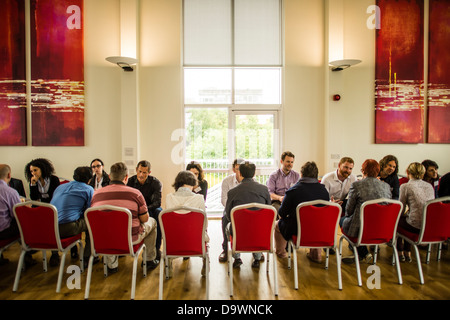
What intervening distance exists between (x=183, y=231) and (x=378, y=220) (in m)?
1.82

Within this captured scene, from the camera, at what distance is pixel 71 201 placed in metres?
2.94

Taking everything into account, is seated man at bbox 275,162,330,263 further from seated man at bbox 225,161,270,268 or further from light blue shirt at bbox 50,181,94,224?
light blue shirt at bbox 50,181,94,224

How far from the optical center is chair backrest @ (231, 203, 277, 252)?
2533 mm

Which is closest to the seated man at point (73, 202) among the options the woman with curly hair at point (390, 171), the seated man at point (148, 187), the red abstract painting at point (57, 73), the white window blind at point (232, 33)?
the seated man at point (148, 187)

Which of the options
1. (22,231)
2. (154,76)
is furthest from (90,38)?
(22,231)

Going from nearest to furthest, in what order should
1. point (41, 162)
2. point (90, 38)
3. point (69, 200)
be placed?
point (69, 200) → point (41, 162) → point (90, 38)

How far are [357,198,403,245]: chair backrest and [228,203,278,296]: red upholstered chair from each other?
887 millimetres

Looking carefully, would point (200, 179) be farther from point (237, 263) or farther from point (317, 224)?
point (317, 224)

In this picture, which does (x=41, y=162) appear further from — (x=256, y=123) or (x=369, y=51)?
(x=369, y=51)

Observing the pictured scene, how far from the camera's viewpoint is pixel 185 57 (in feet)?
18.0

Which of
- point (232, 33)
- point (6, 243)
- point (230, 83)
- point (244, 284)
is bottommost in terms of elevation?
point (244, 284)

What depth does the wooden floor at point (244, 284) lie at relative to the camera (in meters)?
2.62

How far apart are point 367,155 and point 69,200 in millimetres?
5017

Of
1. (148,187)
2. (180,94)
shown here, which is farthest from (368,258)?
(180,94)
